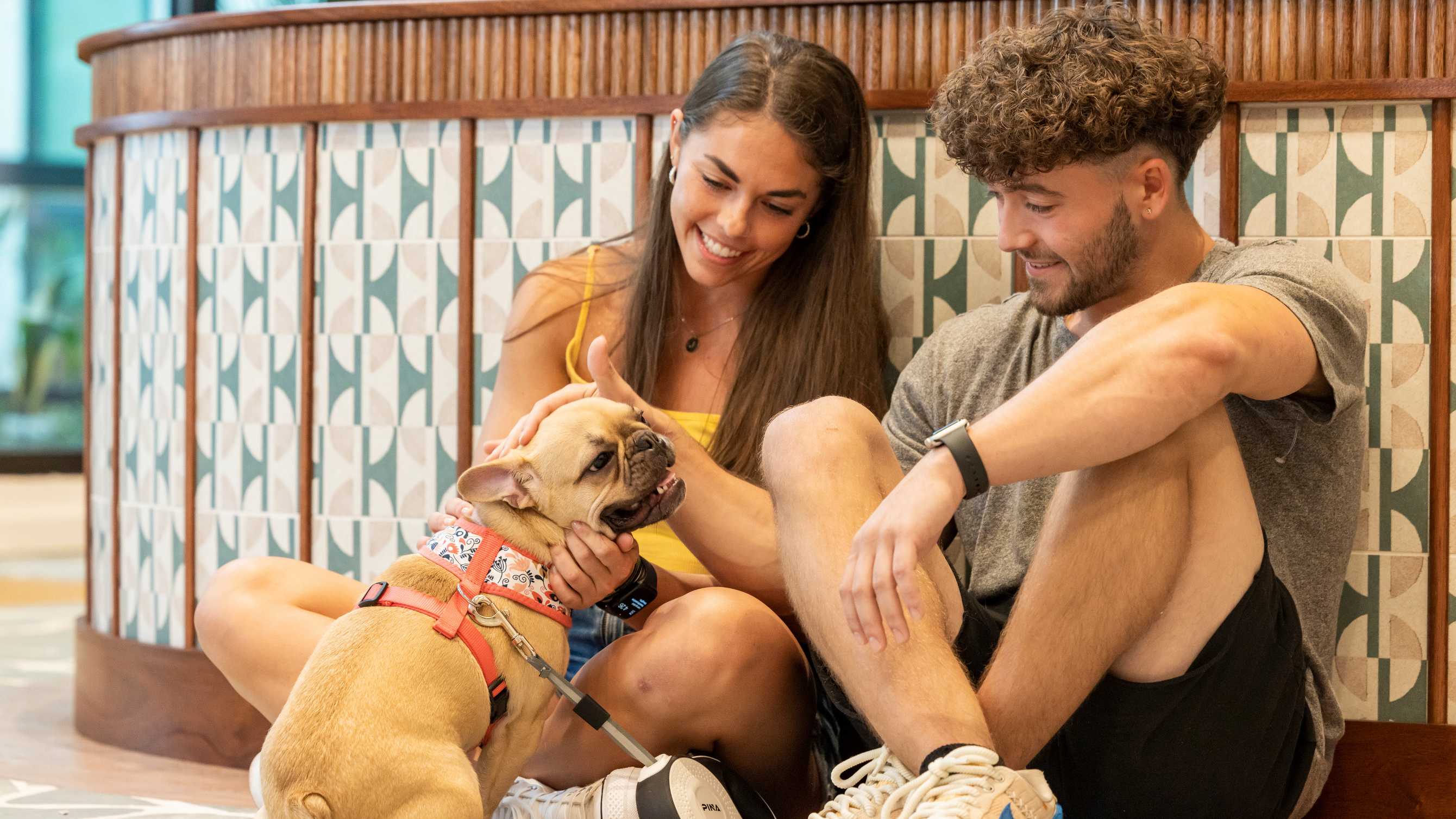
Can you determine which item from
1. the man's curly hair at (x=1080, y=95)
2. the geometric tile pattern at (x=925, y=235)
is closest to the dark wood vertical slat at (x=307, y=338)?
the geometric tile pattern at (x=925, y=235)

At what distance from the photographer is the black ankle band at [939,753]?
128 cm

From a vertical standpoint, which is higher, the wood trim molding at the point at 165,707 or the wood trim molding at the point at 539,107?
the wood trim molding at the point at 539,107

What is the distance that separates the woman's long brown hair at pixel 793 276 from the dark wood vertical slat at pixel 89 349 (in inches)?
48.5

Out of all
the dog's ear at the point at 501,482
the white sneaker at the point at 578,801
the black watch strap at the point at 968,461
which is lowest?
the white sneaker at the point at 578,801

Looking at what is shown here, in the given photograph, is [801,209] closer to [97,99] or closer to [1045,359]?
[1045,359]

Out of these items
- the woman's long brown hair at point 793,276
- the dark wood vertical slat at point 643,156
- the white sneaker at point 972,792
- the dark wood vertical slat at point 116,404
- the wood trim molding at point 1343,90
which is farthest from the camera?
the dark wood vertical slat at point 116,404

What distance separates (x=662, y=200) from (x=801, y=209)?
0.25 meters

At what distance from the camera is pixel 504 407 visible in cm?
194

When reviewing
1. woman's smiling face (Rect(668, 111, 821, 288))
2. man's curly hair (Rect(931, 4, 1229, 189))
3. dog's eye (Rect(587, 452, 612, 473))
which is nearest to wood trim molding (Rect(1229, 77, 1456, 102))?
man's curly hair (Rect(931, 4, 1229, 189))

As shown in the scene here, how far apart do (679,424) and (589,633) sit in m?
0.34

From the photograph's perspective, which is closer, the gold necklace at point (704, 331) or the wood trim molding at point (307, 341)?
the gold necklace at point (704, 331)

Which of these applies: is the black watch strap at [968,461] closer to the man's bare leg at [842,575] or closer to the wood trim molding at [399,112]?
the man's bare leg at [842,575]

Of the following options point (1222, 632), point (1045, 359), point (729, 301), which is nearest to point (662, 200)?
point (729, 301)

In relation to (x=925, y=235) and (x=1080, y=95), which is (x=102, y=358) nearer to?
(x=925, y=235)
